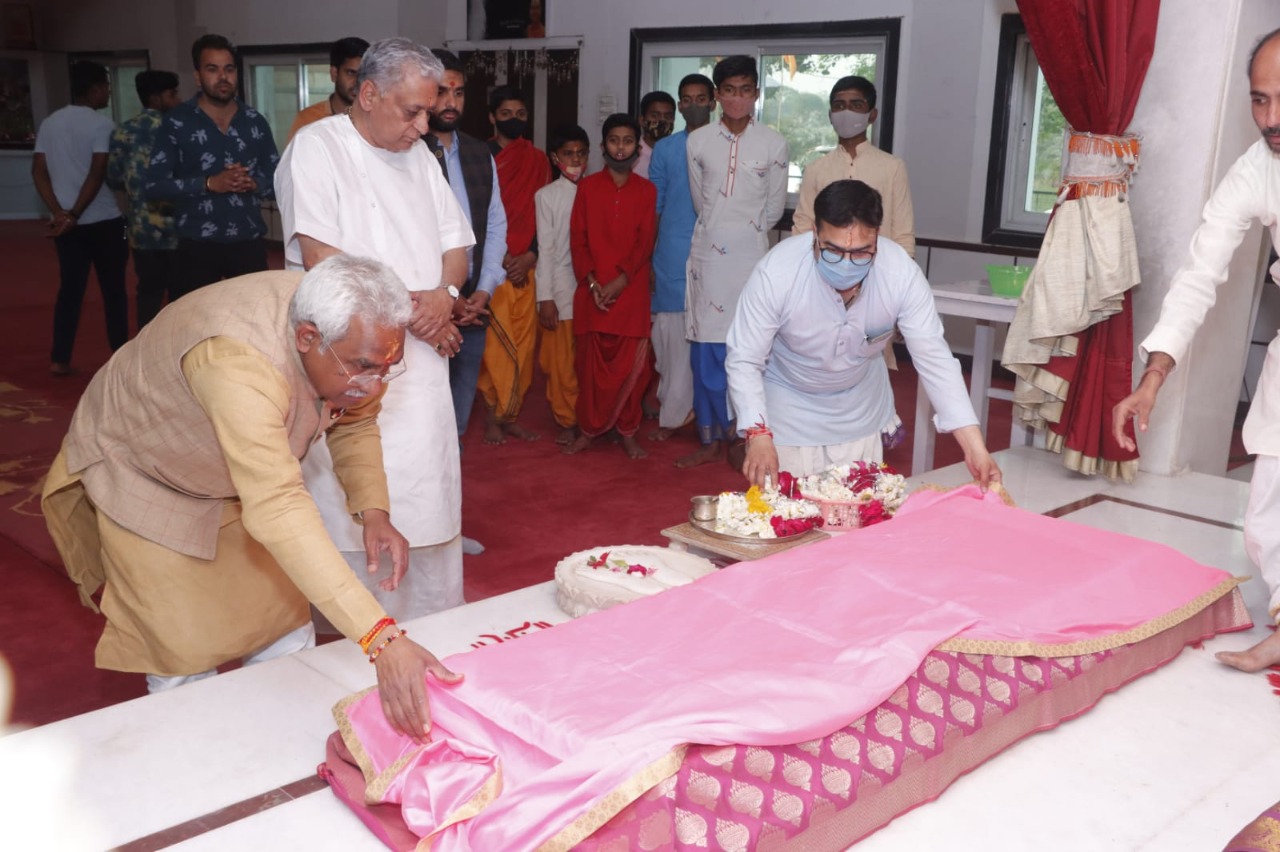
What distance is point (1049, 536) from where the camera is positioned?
232cm

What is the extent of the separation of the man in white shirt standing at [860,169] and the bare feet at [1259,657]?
304cm

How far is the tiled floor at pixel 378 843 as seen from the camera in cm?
156

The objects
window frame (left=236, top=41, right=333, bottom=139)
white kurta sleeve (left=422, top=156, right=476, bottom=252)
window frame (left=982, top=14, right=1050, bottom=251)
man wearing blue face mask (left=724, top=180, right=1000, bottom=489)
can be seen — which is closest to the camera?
man wearing blue face mask (left=724, top=180, right=1000, bottom=489)

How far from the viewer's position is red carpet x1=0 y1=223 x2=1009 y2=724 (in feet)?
9.66

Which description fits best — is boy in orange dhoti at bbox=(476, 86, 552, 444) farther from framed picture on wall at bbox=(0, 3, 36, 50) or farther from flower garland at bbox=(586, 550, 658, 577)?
framed picture on wall at bbox=(0, 3, 36, 50)

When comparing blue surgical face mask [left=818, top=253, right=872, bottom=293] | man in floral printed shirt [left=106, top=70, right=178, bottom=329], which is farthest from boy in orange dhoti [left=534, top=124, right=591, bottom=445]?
blue surgical face mask [left=818, top=253, right=872, bottom=293]

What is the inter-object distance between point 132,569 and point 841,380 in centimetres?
182

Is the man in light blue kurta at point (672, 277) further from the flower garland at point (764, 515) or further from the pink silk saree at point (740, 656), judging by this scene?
the pink silk saree at point (740, 656)

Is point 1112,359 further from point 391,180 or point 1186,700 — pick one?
point 391,180

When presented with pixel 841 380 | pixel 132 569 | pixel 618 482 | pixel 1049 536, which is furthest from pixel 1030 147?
pixel 132 569

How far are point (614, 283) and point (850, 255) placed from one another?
8.07ft

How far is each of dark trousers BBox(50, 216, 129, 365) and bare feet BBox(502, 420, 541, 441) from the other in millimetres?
2110

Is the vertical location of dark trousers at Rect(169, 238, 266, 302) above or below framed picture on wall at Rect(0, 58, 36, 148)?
below

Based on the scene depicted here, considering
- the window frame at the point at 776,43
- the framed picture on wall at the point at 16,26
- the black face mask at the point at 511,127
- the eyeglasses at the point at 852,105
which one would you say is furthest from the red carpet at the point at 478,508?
the framed picture on wall at the point at 16,26
